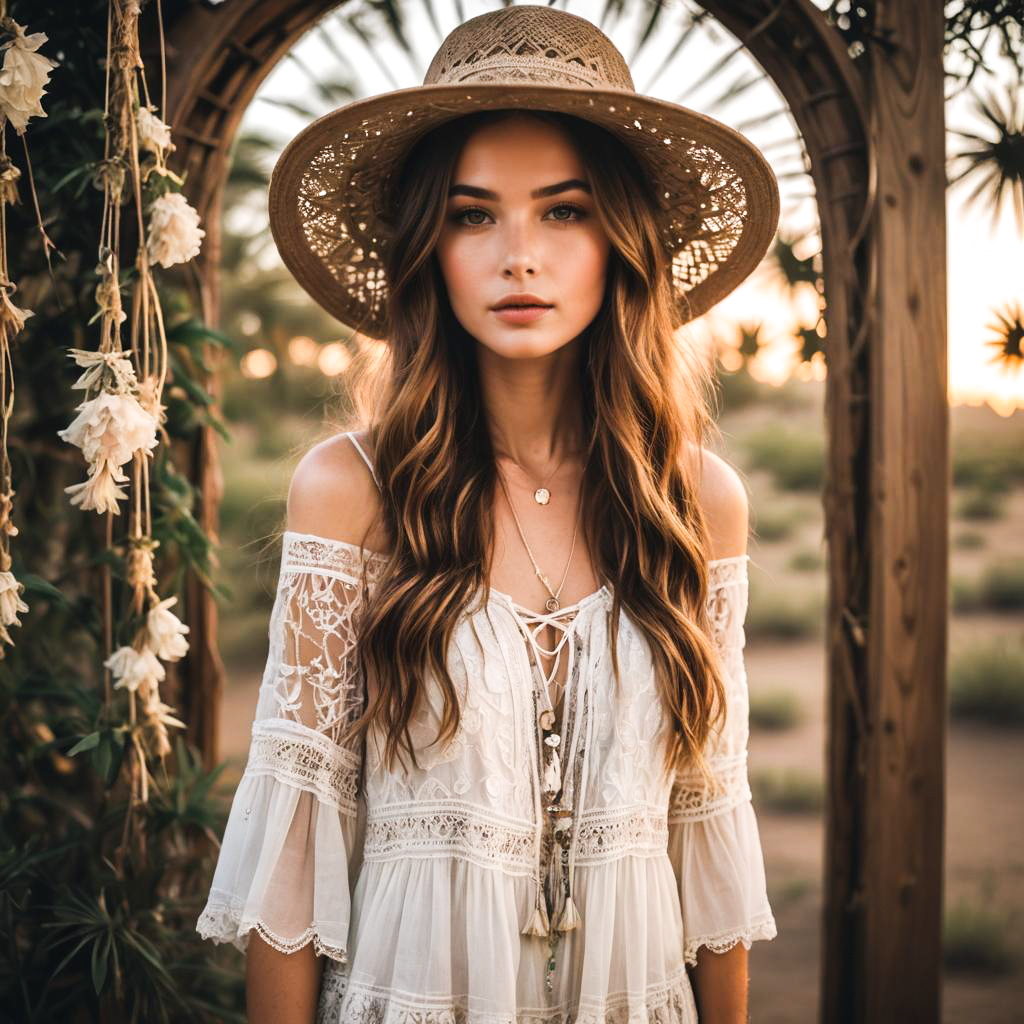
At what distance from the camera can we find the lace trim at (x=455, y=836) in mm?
1291

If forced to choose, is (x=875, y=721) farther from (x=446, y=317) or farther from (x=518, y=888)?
(x=446, y=317)

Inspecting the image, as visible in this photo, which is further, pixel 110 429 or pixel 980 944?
pixel 980 944

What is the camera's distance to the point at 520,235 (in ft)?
4.27

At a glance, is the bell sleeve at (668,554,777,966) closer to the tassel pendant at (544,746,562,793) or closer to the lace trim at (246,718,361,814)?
the tassel pendant at (544,746,562,793)

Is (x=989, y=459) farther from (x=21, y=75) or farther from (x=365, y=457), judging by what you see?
(x=21, y=75)

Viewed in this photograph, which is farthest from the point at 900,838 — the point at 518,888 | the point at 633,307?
the point at 633,307

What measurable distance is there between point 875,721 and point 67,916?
140 cm

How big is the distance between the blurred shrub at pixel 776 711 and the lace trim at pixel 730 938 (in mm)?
5186

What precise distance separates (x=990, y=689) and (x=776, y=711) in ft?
4.22

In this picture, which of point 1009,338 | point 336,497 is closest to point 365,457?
point 336,497

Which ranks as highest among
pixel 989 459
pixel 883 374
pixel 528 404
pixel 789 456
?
pixel 789 456

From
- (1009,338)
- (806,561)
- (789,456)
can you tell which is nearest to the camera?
(1009,338)

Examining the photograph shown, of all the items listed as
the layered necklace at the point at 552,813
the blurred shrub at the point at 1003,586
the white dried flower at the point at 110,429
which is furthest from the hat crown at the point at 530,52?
the blurred shrub at the point at 1003,586

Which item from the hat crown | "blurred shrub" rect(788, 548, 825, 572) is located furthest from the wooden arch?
"blurred shrub" rect(788, 548, 825, 572)
